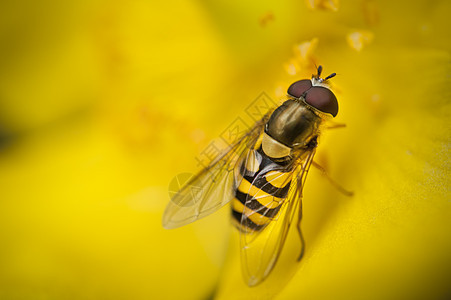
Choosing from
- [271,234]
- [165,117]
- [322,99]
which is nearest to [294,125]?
[322,99]

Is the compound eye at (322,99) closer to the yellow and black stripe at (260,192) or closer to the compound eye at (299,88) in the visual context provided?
the compound eye at (299,88)

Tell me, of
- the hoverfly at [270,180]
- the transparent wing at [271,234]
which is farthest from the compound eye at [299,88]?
the transparent wing at [271,234]

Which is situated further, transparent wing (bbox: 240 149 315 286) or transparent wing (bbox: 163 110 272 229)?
transparent wing (bbox: 163 110 272 229)

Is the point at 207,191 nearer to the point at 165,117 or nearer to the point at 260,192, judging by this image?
the point at 260,192

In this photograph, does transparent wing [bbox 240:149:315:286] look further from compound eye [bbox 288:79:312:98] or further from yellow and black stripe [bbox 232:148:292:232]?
compound eye [bbox 288:79:312:98]

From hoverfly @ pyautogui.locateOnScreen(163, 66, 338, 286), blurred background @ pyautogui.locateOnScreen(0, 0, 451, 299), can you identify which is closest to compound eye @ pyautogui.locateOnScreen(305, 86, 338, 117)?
hoverfly @ pyautogui.locateOnScreen(163, 66, 338, 286)

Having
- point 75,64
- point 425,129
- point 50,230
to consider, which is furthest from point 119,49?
point 425,129

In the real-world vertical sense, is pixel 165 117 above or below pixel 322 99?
above
